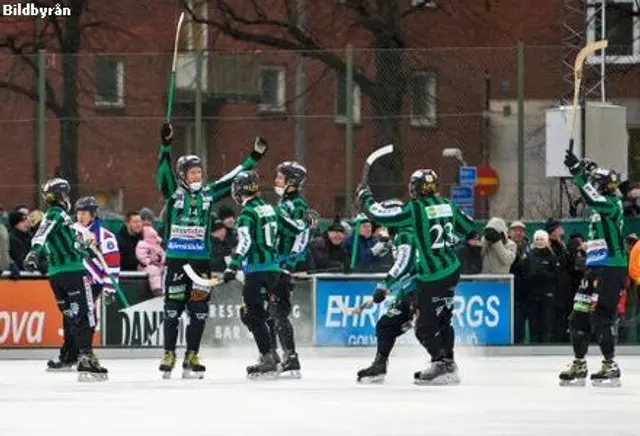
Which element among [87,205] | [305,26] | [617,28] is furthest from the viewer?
[617,28]

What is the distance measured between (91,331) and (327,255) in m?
6.96

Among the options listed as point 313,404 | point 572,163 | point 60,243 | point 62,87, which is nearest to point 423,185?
point 572,163

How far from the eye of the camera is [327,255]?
29797 mm

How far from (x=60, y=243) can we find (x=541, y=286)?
26.9ft

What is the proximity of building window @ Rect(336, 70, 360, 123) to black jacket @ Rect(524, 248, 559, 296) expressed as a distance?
3267 mm

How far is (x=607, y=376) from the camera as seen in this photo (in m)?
22.3

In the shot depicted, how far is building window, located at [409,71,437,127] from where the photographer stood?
3194cm

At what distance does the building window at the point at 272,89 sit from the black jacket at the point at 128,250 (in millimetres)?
3697

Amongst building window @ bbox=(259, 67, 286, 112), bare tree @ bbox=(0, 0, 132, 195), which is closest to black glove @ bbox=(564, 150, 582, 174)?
building window @ bbox=(259, 67, 286, 112)

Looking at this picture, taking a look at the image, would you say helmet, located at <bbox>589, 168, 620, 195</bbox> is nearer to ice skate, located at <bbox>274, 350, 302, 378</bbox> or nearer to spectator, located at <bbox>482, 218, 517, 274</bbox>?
ice skate, located at <bbox>274, 350, 302, 378</bbox>

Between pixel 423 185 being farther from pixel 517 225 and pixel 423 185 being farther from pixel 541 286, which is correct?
pixel 517 225

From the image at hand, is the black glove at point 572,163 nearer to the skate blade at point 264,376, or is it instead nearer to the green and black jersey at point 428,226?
the green and black jersey at point 428,226

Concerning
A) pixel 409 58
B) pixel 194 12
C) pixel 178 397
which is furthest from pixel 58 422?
pixel 194 12

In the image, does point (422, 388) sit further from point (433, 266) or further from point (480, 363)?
point (480, 363)
